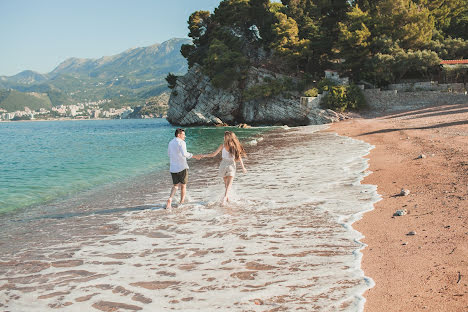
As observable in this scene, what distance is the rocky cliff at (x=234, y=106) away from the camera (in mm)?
45406

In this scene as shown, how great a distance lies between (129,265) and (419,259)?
12.9ft

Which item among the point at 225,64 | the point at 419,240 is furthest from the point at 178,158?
the point at 225,64

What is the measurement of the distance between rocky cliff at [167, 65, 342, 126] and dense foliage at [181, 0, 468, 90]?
7.52ft

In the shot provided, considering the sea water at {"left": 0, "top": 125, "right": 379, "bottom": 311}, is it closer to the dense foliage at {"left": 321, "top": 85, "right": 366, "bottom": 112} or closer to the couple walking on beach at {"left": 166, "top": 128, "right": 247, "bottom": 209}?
the couple walking on beach at {"left": 166, "top": 128, "right": 247, "bottom": 209}

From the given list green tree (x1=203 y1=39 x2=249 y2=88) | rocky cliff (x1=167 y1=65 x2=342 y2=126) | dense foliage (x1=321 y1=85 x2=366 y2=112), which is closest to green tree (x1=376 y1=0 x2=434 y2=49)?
dense foliage (x1=321 y1=85 x2=366 y2=112)

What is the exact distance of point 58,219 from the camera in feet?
26.0

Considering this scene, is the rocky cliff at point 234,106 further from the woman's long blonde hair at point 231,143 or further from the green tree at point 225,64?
the woman's long blonde hair at point 231,143

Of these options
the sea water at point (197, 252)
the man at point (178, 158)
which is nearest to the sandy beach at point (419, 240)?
the sea water at point (197, 252)

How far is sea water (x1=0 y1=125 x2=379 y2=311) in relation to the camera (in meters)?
3.93

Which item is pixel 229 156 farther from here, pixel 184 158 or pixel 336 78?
pixel 336 78

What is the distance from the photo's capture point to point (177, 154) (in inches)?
332

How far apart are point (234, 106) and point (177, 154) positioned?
4696 cm

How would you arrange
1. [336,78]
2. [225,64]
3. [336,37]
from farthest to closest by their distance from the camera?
[225,64], [336,37], [336,78]

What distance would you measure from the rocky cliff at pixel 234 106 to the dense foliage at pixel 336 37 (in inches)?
90.2
